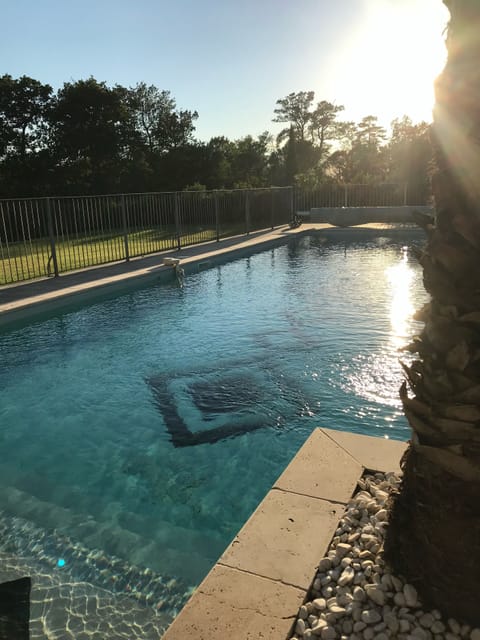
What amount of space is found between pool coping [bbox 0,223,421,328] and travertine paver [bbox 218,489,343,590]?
6666 millimetres

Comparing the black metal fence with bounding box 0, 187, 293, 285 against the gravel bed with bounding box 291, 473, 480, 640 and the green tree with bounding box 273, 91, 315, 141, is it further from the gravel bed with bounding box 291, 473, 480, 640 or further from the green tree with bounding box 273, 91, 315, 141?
the green tree with bounding box 273, 91, 315, 141

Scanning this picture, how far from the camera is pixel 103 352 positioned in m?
7.20

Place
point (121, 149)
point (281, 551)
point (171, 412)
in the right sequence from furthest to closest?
point (121, 149) → point (171, 412) → point (281, 551)

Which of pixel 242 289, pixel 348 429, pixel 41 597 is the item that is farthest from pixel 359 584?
pixel 242 289

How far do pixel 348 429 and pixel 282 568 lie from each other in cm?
248

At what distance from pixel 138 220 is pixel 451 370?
2293 cm

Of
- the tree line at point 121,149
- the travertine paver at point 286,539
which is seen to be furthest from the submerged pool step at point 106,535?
the tree line at point 121,149

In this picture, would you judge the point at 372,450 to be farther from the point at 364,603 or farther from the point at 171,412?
the point at 171,412

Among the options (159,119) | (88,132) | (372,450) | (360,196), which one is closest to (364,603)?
(372,450)

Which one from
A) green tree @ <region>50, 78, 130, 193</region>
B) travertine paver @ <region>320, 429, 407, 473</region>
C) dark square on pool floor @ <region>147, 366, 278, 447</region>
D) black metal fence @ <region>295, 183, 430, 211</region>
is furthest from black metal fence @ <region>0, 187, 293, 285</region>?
travertine paver @ <region>320, 429, 407, 473</region>

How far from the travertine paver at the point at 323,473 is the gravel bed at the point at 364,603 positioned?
38cm

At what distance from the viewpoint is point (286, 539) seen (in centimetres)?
262

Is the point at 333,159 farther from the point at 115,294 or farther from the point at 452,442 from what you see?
the point at 452,442

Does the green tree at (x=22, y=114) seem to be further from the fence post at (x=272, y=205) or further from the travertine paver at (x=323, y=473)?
the travertine paver at (x=323, y=473)
